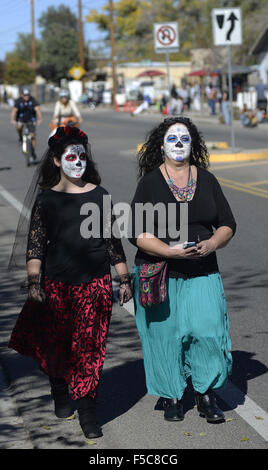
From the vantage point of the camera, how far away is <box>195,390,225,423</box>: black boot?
504cm

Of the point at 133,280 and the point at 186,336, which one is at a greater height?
the point at 133,280

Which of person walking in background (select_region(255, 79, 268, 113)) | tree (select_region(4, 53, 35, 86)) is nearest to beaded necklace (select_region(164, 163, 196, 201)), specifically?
person walking in background (select_region(255, 79, 268, 113))

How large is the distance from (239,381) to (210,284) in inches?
41.3

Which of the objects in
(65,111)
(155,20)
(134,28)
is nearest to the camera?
(65,111)

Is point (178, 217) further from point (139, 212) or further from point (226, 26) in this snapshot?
point (226, 26)

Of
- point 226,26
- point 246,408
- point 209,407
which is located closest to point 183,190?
point 209,407

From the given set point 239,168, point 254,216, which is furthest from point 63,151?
point 239,168

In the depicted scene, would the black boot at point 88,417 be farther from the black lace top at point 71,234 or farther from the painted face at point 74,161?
the painted face at point 74,161

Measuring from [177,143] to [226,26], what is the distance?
16.7 meters

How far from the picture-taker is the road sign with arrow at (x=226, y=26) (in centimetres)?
2100

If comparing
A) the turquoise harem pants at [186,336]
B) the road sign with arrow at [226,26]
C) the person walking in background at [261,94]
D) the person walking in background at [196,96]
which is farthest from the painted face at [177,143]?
the person walking in background at [196,96]

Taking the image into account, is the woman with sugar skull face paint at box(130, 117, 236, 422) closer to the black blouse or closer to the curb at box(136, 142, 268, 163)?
the black blouse

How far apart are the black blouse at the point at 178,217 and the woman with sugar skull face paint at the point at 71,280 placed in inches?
7.9

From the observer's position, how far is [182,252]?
486 centimetres
